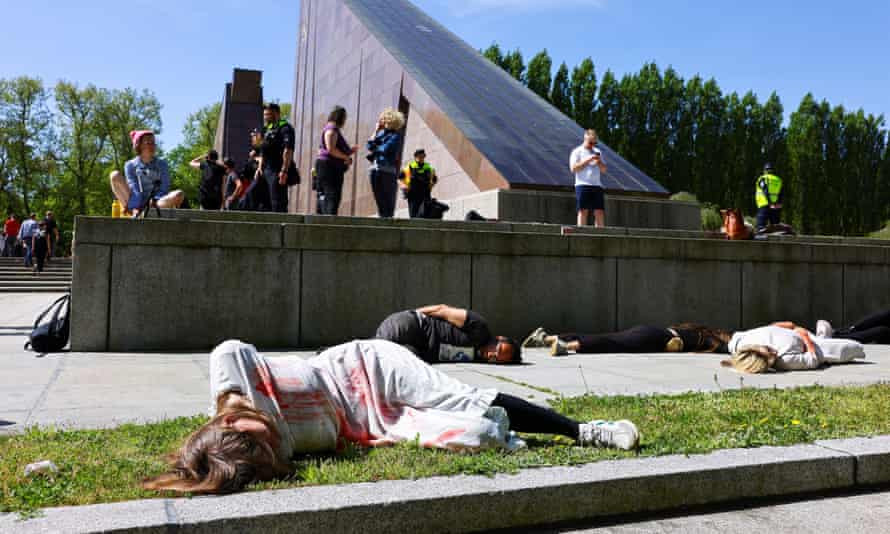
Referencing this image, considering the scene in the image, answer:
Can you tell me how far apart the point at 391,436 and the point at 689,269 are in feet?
23.6

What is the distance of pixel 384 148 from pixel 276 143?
1467mm

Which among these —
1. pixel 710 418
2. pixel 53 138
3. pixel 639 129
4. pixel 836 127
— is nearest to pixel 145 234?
pixel 710 418

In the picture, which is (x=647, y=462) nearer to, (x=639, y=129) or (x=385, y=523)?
(x=385, y=523)

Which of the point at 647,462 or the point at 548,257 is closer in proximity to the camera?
the point at 647,462

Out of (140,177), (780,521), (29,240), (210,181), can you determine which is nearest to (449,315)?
(780,521)

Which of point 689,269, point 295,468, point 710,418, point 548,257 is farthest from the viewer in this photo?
point 689,269

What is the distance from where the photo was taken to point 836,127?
49.1 metres

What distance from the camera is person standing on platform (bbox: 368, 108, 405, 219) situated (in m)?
9.70

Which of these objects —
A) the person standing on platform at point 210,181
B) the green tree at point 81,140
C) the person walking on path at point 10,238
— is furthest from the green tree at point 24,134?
the person standing on platform at point 210,181

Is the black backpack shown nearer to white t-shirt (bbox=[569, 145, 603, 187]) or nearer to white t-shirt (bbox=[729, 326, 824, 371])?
white t-shirt (bbox=[729, 326, 824, 371])

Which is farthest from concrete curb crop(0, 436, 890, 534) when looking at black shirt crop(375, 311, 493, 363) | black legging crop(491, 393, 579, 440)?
black shirt crop(375, 311, 493, 363)

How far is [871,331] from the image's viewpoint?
8.94m

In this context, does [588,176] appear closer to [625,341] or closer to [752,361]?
[625,341]

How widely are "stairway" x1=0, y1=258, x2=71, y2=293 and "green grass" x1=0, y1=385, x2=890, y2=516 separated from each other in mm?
17746
